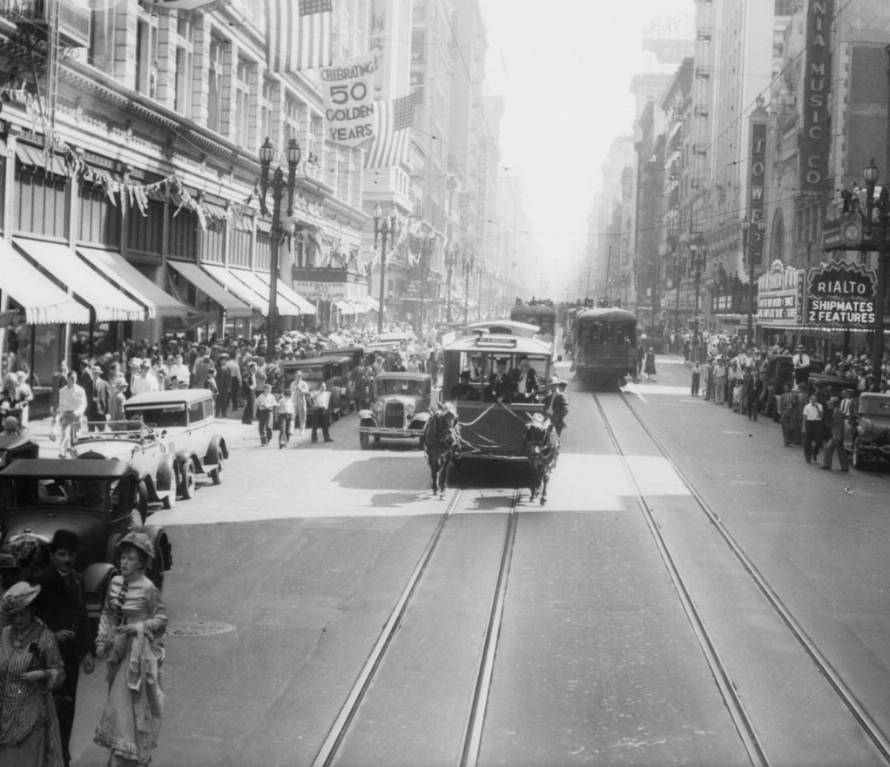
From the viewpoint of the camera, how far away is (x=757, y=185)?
74938 millimetres

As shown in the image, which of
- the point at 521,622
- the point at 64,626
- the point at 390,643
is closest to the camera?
the point at 64,626

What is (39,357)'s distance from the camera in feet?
101

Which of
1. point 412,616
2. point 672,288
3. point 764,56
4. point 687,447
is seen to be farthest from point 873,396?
point 672,288

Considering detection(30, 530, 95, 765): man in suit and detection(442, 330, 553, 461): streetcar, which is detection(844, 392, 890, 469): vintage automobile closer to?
detection(442, 330, 553, 461): streetcar

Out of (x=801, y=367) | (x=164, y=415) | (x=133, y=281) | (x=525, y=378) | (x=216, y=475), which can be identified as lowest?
(x=216, y=475)

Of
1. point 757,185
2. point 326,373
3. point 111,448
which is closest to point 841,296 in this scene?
point 326,373

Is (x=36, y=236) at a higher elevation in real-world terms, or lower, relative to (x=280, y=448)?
higher

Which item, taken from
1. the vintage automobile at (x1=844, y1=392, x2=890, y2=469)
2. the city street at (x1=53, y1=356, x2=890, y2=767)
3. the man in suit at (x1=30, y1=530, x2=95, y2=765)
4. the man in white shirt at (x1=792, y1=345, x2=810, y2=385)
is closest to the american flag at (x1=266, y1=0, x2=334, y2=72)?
the city street at (x1=53, y1=356, x2=890, y2=767)

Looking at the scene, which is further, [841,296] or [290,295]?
[290,295]

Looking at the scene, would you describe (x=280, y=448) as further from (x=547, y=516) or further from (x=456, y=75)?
(x=456, y=75)

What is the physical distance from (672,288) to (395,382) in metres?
98.3

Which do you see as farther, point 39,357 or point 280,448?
point 39,357

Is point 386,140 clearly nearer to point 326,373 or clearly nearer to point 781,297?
point 326,373

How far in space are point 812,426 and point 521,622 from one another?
1651 cm
